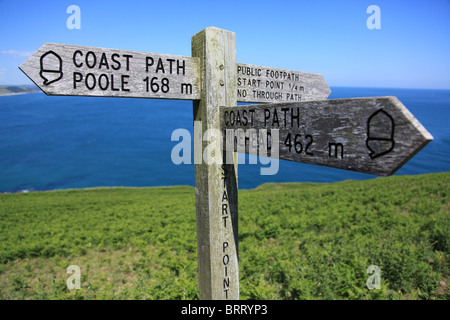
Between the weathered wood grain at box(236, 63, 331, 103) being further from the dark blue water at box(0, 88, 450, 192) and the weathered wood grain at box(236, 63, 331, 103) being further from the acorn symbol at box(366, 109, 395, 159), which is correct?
the dark blue water at box(0, 88, 450, 192)

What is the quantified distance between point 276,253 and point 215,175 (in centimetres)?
376

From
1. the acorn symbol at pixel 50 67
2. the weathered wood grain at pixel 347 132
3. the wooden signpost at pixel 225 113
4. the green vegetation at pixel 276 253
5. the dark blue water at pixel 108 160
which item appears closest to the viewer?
the weathered wood grain at pixel 347 132

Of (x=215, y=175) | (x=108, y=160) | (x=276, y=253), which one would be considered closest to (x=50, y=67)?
(x=215, y=175)

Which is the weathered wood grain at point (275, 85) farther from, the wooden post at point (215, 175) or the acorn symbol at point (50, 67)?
the acorn symbol at point (50, 67)

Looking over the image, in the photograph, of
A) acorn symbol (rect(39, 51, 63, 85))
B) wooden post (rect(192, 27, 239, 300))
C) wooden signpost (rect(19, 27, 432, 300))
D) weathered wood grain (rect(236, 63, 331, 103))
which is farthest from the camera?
weathered wood grain (rect(236, 63, 331, 103))

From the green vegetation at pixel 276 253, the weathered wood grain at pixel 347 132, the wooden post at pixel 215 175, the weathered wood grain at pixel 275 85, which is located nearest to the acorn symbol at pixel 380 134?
the weathered wood grain at pixel 347 132

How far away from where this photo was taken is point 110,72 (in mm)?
1853

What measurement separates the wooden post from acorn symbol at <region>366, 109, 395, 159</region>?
3.65 feet

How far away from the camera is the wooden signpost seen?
120 cm

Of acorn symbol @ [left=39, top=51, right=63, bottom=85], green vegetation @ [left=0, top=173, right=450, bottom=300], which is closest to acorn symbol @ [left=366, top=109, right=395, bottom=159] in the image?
acorn symbol @ [left=39, top=51, right=63, bottom=85]

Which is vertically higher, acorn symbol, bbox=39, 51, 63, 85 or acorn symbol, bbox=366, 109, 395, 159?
acorn symbol, bbox=39, 51, 63, 85

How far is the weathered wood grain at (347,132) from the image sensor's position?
1073mm

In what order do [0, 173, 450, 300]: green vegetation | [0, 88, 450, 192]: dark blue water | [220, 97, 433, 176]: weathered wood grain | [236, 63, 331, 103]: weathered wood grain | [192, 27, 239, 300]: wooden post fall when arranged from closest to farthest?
[220, 97, 433, 176]: weathered wood grain → [192, 27, 239, 300]: wooden post → [236, 63, 331, 103]: weathered wood grain → [0, 173, 450, 300]: green vegetation → [0, 88, 450, 192]: dark blue water

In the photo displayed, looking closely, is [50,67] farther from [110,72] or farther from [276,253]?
[276,253]
